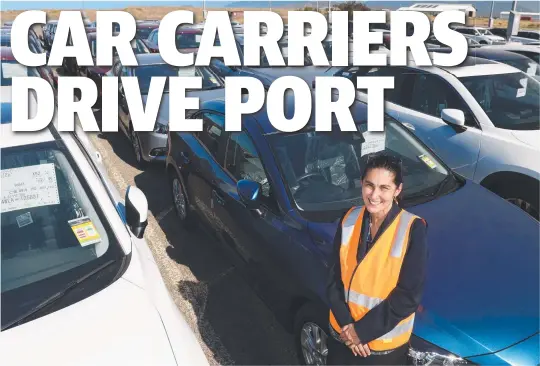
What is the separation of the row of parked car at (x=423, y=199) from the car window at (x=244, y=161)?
15 mm

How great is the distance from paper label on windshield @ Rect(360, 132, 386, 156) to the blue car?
1cm

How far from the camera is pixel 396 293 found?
2.04 m

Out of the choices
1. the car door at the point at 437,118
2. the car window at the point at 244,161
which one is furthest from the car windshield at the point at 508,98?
the car window at the point at 244,161

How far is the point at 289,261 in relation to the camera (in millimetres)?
2941

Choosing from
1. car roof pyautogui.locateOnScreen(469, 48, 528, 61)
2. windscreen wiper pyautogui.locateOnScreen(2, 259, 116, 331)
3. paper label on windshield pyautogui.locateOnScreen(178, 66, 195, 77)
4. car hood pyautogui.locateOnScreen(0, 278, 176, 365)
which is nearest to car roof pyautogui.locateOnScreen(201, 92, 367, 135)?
windscreen wiper pyautogui.locateOnScreen(2, 259, 116, 331)

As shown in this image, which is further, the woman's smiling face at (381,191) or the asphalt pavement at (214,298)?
the asphalt pavement at (214,298)

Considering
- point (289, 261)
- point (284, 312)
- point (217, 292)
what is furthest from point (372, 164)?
point (217, 292)

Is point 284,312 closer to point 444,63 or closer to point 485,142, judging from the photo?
point 485,142

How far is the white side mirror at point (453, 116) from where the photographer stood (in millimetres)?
4688

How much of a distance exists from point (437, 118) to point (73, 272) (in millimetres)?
4200

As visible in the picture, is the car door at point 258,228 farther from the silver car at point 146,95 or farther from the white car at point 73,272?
the silver car at point 146,95

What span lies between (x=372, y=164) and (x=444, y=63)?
4314 millimetres

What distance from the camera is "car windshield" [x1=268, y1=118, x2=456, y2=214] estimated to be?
10.3ft

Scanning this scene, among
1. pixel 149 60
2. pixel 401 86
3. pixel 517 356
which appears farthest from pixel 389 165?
pixel 149 60
